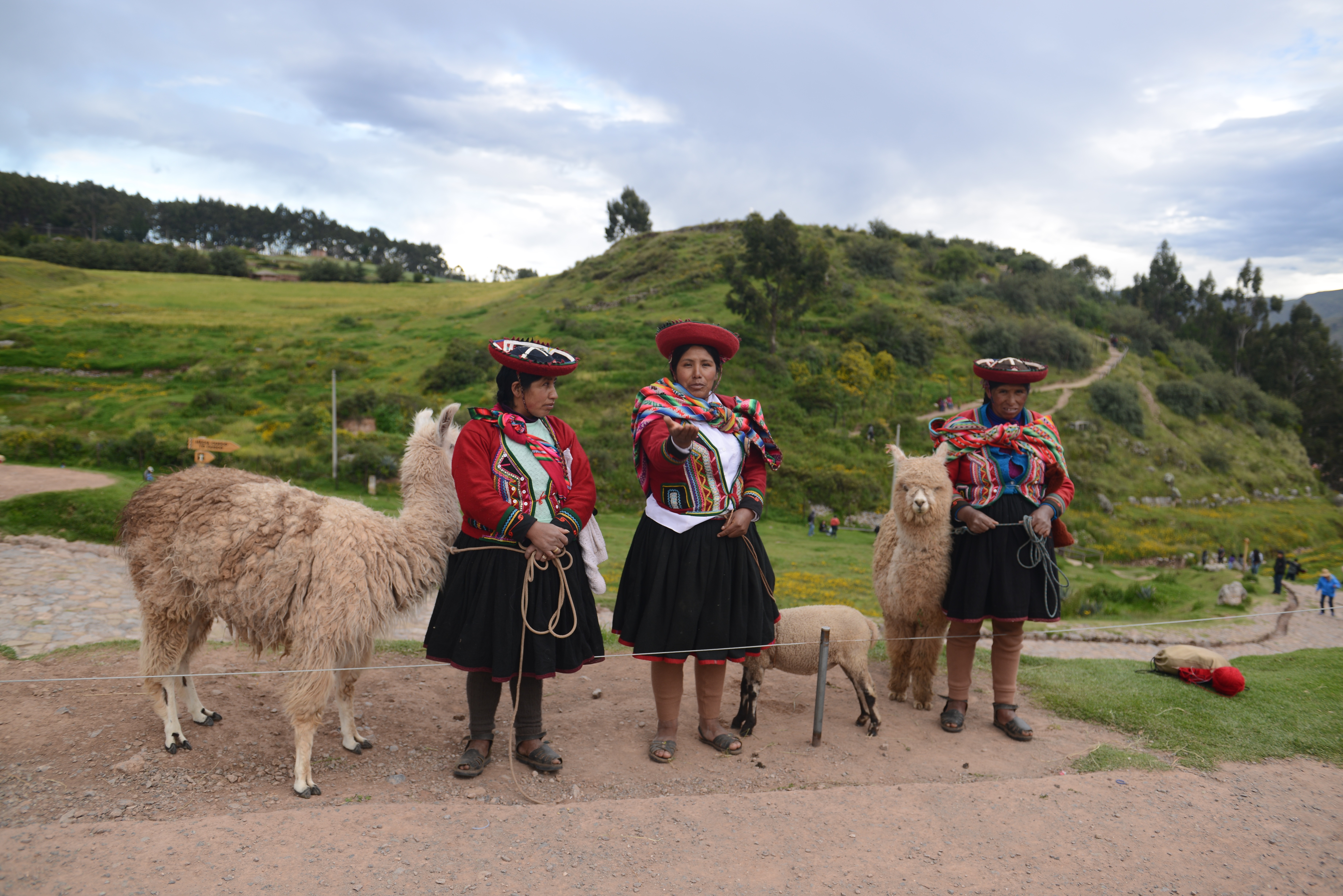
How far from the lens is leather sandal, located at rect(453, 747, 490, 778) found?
361cm

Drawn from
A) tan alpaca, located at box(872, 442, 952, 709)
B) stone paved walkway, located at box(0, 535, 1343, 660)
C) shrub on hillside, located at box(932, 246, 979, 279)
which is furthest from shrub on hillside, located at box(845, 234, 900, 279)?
tan alpaca, located at box(872, 442, 952, 709)

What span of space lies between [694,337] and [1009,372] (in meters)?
2.12

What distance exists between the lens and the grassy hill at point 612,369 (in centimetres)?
2602

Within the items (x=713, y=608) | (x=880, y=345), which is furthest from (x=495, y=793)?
(x=880, y=345)

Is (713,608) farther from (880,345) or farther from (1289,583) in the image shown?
(880,345)

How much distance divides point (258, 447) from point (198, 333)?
20.2m

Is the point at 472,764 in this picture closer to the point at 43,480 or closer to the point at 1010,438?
the point at 1010,438

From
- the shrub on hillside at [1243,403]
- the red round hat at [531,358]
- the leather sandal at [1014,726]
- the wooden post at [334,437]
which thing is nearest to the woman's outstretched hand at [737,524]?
the red round hat at [531,358]

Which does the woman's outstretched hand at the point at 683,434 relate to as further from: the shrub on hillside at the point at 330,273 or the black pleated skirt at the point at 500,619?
the shrub on hillside at the point at 330,273

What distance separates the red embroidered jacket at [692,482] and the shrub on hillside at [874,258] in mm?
49957

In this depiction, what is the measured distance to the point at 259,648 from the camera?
3.73 metres

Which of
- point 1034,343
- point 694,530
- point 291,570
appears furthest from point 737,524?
point 1034,343

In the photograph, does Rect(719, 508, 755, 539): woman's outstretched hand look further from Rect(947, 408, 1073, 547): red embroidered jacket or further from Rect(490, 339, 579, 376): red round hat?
Rect(947, 408, 1073, 547): red embroidered jacket

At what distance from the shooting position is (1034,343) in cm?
4194
